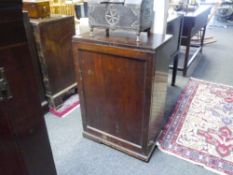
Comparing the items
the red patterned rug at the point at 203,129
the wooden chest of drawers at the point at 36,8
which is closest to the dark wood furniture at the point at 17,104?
the red patterned rug at the point at 203,129

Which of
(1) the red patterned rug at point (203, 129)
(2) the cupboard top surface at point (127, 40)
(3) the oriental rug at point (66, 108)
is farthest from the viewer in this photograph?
(3) the oriental rug at point (66, 108)

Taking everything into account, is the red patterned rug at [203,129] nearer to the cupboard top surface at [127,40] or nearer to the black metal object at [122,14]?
the cupboard top surface at [127,40]

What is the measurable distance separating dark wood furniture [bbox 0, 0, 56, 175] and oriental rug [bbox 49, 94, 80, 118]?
118 cm

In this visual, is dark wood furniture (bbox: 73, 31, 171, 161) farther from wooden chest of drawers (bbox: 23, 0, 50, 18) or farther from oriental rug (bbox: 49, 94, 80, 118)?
wooden chest of drawers (bbox: 23, 0, 50, 18)

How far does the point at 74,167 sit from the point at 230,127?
151cm

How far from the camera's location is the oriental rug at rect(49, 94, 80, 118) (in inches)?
86.9

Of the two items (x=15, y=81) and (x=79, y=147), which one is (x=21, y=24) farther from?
(x=79, y=147)

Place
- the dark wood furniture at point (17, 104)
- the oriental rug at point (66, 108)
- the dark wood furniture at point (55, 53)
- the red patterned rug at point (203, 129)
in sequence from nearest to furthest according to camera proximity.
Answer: the dark wood furniture at point (17, 104)
the red patterned rug at point (203, 129)
the dark wood furniture at point (55, 53)
the oriental rug at point (66, 108)

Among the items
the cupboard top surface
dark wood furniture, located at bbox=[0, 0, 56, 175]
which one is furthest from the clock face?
dark wood furniture, located at bbox=[0, 0, 56, 175]

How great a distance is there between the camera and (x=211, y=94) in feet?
8.32

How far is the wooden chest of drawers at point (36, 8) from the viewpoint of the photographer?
76.7 inches

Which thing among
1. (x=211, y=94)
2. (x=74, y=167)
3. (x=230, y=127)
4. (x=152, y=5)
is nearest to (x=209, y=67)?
(x=211, y=94)

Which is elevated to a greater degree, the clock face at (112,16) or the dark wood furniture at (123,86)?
the clock face at (112,16)

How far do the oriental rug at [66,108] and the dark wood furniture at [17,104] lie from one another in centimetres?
118
